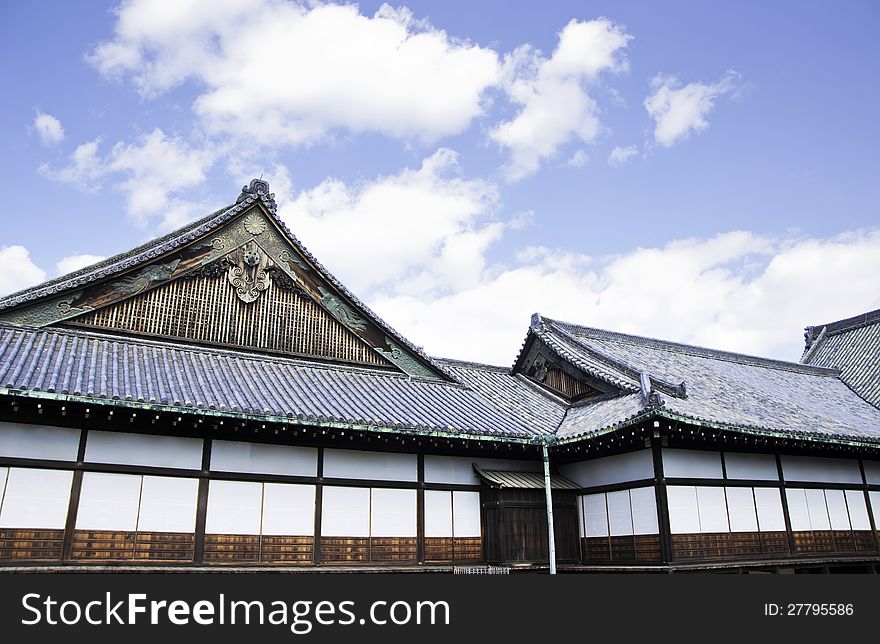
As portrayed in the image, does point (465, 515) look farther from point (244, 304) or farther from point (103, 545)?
point (103, 545)

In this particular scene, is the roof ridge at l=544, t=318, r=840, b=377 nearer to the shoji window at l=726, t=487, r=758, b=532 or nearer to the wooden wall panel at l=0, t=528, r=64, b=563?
the shoji window at l=726, t=487, r=758, b=532

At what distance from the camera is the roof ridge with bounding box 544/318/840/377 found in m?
23.9

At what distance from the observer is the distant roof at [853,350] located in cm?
2705

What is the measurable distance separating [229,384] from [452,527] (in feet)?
19.6

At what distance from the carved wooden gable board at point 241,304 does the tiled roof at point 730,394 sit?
17.4ft

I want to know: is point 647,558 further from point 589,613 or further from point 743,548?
point 589,613

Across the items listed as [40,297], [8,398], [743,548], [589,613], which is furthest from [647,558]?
[40,297]

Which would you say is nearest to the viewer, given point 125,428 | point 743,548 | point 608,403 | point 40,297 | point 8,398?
point 8,398

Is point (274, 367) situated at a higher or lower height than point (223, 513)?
higher

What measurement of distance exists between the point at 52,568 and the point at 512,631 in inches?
313

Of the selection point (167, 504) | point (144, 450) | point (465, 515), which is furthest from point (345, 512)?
point (144, 450)

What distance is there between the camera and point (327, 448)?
1448 cm

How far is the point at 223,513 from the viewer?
43.0 feet

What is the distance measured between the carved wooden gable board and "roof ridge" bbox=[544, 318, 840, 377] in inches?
301
